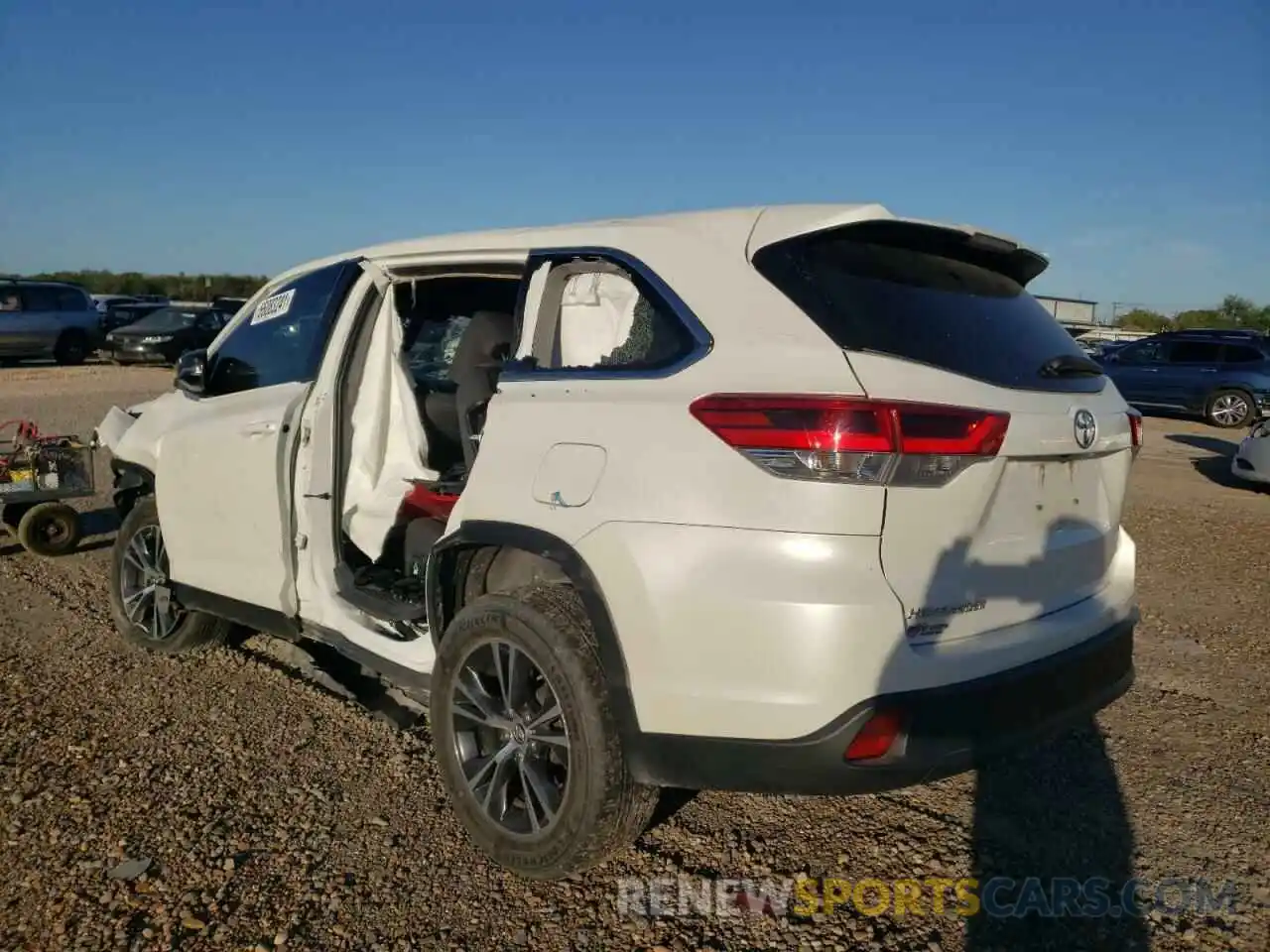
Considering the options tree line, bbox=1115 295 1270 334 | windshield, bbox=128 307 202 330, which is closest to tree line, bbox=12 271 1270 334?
tree line, bbox=1115 295 1270 334

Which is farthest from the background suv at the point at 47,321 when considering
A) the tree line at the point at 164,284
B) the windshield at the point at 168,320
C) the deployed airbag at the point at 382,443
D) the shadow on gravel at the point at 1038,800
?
the tree line at the point at 164,284

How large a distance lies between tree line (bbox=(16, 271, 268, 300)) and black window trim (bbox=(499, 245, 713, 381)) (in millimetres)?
64501

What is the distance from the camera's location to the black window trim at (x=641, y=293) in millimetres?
2580

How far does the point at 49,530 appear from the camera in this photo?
6.70 m

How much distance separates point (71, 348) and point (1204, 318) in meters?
51.3

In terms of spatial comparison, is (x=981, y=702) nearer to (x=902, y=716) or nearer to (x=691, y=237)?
(x=902, y=716)

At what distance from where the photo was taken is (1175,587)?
632cm

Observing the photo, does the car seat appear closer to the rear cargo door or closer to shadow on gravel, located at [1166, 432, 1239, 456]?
the rear cargo door

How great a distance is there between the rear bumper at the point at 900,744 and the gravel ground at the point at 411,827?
0.50 meters

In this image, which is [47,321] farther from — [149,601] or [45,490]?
[149,601]

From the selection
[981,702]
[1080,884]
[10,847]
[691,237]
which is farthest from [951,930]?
[10,847]

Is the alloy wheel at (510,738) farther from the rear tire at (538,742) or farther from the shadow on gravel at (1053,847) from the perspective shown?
the shadow on gravel at (1053,847)

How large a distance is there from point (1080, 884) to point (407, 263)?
10.0 ft

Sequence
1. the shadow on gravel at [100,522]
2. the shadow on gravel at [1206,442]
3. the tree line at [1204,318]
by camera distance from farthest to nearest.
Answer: the tree line at [1204,318] → the shadow on gravel at [1206,442] → the shadow on gravel at [100,522]
